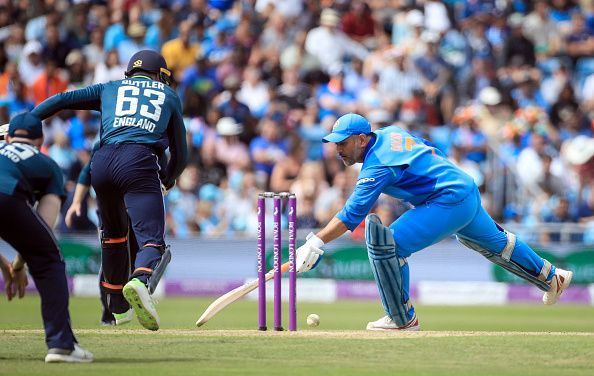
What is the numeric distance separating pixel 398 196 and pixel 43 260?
3168 millimetres

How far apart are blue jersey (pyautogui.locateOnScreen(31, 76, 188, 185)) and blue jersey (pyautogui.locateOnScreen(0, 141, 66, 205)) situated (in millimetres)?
1350

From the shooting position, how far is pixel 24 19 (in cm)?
2194

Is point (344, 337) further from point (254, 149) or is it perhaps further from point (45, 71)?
point (45, 71)

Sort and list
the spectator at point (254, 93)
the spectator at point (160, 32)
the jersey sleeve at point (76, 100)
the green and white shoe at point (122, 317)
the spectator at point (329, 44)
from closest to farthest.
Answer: the jersey sleeve at point (76, 100), the green and white shoe at point (122, 317), the spectator at point (254, 93), the spectator at point (329, 44), the spectator at point (160, 32)

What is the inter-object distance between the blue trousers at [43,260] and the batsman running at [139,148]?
1089mm

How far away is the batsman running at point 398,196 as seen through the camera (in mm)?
9711

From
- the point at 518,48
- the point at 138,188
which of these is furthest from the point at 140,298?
the point at 518,48

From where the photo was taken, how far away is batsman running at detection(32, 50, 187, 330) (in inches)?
369

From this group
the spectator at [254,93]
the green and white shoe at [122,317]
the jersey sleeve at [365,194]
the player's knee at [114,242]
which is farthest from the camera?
the spectator at [254,93]

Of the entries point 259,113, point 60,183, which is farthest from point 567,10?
point 60,183

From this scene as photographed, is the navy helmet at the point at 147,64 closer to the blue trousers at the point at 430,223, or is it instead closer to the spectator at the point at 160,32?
the blue trousers at the point at 430,223

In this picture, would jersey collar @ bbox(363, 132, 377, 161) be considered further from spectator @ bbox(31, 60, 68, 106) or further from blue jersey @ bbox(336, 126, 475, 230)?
spectator @ bbox(31, 60, 68, 106)

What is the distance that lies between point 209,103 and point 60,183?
12.3 m

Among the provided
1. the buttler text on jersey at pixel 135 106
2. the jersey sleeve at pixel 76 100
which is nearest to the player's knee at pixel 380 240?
the buttler text on jersey at pixel 135 106
